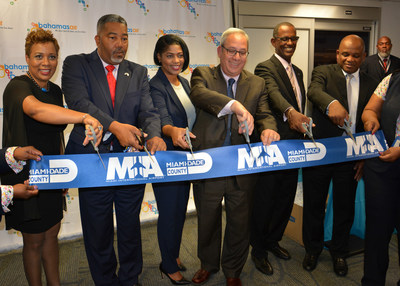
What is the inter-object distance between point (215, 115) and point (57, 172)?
3.51 ft


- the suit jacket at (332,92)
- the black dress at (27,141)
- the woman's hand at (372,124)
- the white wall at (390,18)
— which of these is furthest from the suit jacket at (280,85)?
the white wall at (390,18)

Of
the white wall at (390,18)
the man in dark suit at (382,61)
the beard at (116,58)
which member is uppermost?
the white wall at (390,18)

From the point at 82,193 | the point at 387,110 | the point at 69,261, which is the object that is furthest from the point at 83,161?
the point at 387,110

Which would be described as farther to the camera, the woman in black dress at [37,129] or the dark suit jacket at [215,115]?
the dark suit jacket at [215,115]

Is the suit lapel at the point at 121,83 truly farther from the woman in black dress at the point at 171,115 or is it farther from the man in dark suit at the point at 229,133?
the man in dark suit at the point at 229,133

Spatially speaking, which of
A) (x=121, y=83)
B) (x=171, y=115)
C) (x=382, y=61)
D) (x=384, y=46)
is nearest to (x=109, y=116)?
(x=121, y=83)

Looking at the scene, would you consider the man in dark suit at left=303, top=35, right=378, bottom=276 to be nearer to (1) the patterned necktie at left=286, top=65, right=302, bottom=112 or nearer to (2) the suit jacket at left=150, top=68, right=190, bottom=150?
(1) the patterned necktie at left=286, top=65, right=302, bottom=112

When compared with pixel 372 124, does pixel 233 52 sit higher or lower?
higher

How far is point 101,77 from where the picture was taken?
220cm

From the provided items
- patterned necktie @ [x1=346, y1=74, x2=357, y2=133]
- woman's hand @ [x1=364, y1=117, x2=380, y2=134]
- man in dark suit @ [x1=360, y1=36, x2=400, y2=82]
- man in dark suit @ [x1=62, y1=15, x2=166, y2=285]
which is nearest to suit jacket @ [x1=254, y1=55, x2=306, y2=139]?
A: patterned necktie @ [x1=346, y1=74, x2=357, y2=133]

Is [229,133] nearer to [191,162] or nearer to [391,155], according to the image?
[191,162]

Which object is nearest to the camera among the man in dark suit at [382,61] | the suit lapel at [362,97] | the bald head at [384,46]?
the suit lapel at [362,97]

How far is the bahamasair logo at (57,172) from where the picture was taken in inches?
74.9

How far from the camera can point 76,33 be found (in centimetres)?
377
